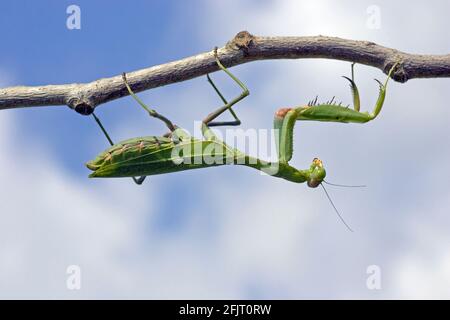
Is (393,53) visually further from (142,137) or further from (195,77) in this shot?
(142,137)

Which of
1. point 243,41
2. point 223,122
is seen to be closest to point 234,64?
point 243,41

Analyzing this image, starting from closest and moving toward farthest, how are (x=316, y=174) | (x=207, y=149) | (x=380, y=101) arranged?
(x=380, y=101), (x=207, y=149), (x=316, y=174)

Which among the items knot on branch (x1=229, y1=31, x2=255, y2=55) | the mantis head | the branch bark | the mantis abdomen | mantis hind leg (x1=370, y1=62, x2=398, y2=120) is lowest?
the mantis head

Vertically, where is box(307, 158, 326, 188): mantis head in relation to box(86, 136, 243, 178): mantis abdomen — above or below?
below

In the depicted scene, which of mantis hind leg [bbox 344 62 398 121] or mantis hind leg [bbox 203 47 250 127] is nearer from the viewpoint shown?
mantis hind leg [bbox 344 62 398 121]

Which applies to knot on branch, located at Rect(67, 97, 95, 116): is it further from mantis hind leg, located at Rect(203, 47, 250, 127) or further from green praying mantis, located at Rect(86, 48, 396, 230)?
mantis hind leg, located at Rect(203, 47, 250, 127)

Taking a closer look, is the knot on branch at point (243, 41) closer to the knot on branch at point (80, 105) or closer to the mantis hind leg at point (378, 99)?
the mantis hind leg at point (378, 99)

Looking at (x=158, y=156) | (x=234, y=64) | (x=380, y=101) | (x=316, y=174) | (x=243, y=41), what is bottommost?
(x=316, y=174)

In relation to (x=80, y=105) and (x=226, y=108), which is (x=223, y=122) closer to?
(x=226, y=108)

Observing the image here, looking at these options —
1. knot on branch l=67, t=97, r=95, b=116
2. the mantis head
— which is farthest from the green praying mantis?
knot on branch l=67, t=97, r=95, b=116
